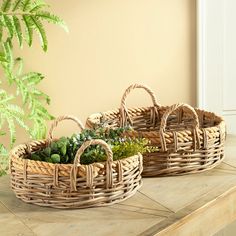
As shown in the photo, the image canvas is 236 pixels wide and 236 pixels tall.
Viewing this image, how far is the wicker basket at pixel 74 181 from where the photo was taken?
154 centimetres

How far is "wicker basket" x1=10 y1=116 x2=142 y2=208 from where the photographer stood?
1542 millimetres

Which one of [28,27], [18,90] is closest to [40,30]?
[28,27]

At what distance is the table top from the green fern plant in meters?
0.34

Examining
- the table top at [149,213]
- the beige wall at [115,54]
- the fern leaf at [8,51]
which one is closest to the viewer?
the table top at [149,213]

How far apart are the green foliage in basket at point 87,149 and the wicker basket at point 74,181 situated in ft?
0.26

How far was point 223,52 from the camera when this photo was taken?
3.00 meters

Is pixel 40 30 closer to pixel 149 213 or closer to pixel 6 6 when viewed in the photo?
pixel 6 6

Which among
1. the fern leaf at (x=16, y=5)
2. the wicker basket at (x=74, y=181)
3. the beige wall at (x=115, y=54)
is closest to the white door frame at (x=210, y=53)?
the beige wall at (x=115, y=54)

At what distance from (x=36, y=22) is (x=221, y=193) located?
86 centimetres

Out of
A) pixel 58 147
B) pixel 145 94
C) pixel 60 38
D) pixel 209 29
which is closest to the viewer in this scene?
pixel 58 147

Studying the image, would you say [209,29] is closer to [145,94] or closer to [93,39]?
[145,94]

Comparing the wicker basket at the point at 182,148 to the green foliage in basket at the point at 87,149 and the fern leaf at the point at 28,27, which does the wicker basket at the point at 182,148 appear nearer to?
the green foliage in basket at the point at 87,149

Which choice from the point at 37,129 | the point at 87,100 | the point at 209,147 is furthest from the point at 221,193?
the point at 87,100

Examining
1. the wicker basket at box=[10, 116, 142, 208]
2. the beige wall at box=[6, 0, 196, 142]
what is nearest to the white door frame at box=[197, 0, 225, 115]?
the beige wall at box=[6, 0, 196, 142]
